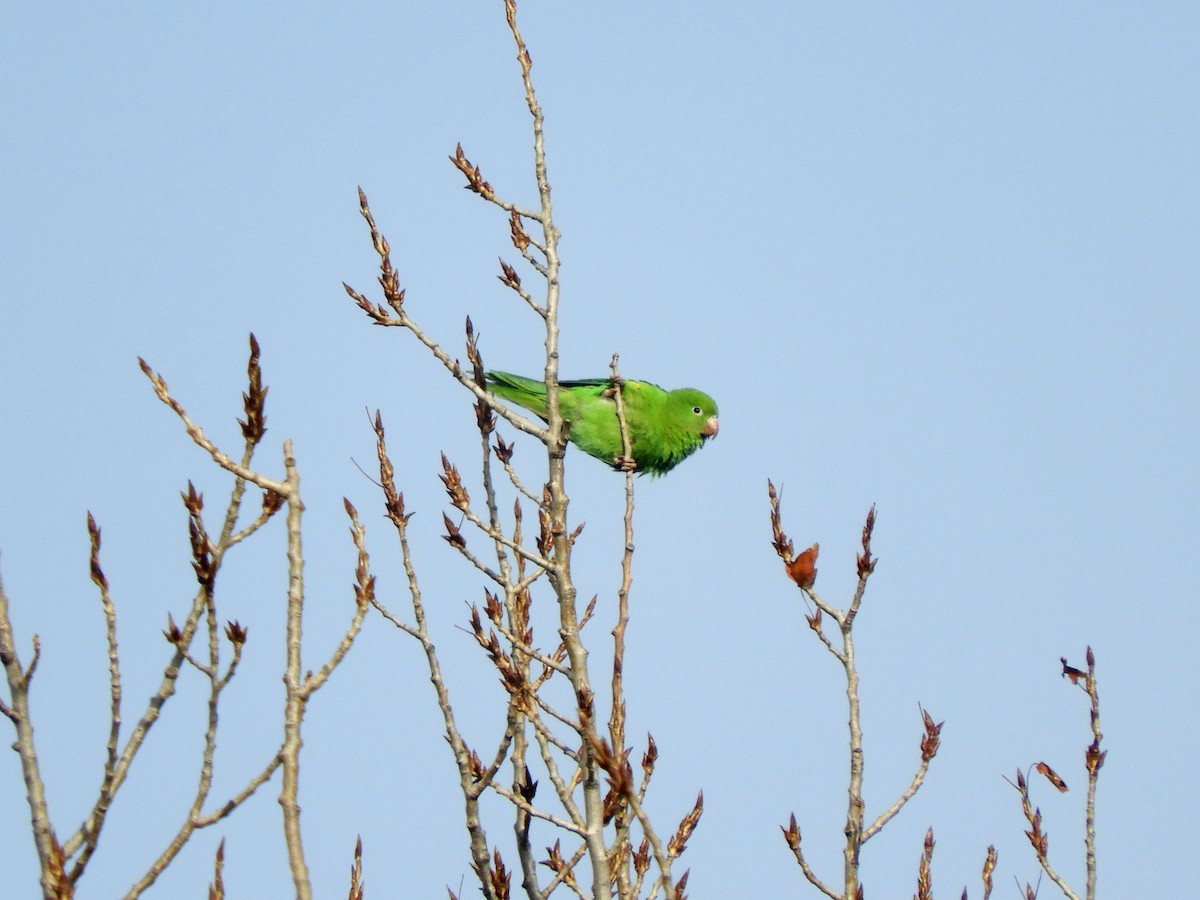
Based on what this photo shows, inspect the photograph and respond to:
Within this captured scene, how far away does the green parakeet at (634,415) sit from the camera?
9719 millimetres

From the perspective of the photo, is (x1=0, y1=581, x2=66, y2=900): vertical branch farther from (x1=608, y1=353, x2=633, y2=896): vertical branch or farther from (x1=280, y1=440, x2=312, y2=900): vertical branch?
(x1=608, y1=353, x2=633, y2=896): vertical branch

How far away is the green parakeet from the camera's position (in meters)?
9.72

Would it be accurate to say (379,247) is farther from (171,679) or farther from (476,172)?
(171,679)

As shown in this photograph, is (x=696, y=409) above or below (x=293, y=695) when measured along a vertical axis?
above

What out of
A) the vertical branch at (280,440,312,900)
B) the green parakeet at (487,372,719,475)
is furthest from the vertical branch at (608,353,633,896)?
the green parakeet at (487,372,719,475)

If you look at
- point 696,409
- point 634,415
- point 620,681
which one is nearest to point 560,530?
point 620,681

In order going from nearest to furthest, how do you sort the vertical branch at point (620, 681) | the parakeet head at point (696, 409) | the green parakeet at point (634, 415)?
the vertical branch at point (620, 681) → the green parakeet at point (634, 415) → the parakeet head at point (696, 409)

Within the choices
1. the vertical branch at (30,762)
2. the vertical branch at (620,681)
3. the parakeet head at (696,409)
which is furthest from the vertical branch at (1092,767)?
the parakeet head at (696,409)

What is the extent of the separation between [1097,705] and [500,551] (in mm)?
2581

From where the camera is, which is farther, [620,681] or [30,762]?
[620,681]

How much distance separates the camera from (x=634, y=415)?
1008cm

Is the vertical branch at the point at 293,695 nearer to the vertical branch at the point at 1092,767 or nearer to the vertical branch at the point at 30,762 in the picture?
the vertical branch at the point at 30,762

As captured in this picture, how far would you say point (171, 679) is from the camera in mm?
3041

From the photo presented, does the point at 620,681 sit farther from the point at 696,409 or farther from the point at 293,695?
the point at 696,409
